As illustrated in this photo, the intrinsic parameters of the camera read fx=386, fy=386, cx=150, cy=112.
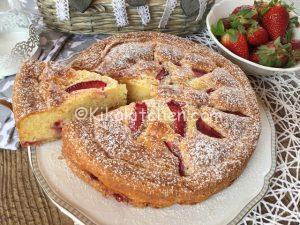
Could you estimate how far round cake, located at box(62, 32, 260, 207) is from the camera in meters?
1.30

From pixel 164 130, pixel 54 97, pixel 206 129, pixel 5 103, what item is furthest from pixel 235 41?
pixel 5 103

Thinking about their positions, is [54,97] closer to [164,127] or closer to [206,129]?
[164,127]

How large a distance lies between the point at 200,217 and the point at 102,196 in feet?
1.14

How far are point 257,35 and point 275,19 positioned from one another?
119 millimetres

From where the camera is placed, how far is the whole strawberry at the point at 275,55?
5.84ft

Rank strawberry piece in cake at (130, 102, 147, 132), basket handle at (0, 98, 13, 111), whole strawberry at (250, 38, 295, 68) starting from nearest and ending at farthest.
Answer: strawberry piece in cake at (130, 102, 147, 132) < basket handle at (0, 98, 13, 111) < whole strawberry at (250, 38, 295, 68)

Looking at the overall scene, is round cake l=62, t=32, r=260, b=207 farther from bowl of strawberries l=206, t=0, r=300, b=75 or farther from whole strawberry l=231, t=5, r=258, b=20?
whole strawberry l=231, t=5, r=258, b=20

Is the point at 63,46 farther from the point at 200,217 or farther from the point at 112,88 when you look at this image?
the point at 200,217

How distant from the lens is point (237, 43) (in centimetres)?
183

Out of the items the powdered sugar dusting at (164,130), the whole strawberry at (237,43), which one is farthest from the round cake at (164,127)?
the whole strawberry at (237,43)

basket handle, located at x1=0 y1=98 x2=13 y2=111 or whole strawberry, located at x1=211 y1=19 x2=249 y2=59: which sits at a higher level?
whole strawberry, located at x1=211 y1=19 x2=249 y2=59

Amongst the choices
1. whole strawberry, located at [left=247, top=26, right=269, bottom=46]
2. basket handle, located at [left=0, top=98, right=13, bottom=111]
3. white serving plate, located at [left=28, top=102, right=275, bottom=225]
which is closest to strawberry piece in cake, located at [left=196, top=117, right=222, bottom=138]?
white serving plate, located at [left=28, top=102, right=275, bottom=225]

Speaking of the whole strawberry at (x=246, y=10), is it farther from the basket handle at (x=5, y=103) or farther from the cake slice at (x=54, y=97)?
the basket handle at (x=5, y=103)

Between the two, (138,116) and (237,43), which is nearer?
(138,116)
